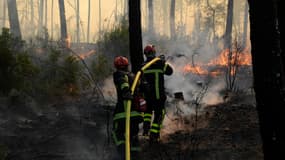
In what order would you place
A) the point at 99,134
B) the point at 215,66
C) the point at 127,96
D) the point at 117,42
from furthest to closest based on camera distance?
the point at 215,66, the point at 117,42, the point at 99,134, the point at 127,96

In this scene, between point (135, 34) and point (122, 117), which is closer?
point (122, 117)

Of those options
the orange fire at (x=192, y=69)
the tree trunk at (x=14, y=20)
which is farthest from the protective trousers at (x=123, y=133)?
the tree trunk at (x=14, y=20)

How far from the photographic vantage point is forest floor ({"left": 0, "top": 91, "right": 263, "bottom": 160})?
6852 mm

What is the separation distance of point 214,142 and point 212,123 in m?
1.51

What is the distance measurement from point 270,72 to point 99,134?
509 centimetres

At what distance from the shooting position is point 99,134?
27.2 ft

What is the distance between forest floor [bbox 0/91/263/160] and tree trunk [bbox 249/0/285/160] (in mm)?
2063

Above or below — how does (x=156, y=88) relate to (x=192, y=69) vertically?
above

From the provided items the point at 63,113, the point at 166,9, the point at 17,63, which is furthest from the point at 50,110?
the point at 166,9

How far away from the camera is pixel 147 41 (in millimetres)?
23234

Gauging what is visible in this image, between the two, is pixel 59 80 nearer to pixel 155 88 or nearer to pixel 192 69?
pixel 155 88

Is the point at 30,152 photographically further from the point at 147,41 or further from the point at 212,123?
the point at 147,41

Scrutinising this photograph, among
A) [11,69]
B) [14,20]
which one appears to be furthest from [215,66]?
[11,69]

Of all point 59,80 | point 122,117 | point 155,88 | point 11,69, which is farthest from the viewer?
point 59,80
